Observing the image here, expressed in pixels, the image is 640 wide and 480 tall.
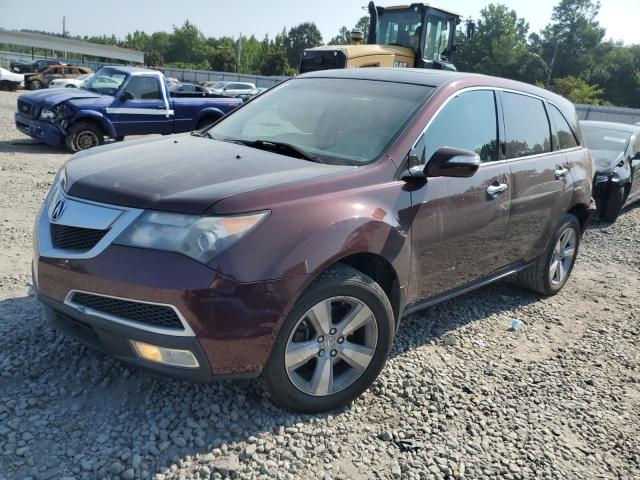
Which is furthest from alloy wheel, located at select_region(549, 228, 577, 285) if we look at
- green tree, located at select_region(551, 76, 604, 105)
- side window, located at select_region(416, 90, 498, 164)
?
green tree, located at select_region(551, 76, 604, 105)

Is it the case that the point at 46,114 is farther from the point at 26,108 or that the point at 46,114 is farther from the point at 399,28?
the point at 399,28

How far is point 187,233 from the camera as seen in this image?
2398 mm

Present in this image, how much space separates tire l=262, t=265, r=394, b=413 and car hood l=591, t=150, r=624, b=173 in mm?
6793

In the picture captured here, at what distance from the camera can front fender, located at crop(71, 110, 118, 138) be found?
10.4m

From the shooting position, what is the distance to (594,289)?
→ 18.4 ft

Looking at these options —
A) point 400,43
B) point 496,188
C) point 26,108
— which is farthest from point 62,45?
point 496,188

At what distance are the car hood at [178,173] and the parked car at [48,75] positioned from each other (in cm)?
3058

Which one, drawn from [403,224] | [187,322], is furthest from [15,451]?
[403,224]

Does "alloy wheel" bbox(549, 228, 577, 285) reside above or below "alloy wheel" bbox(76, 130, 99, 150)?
below

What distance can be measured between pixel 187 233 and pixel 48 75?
3340 centimetres

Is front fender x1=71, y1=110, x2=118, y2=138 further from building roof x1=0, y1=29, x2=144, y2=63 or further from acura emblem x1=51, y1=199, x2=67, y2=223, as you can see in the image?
building roof x1=0, y1=29, x2=144, y2=63

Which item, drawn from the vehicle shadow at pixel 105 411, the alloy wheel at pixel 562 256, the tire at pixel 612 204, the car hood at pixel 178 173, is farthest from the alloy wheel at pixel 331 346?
the tire at pixel 612 204

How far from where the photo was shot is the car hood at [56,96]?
10.4 metres

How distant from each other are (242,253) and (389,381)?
1447 millimetres
